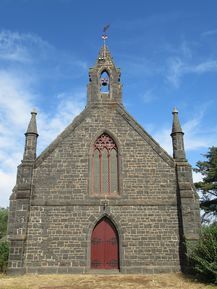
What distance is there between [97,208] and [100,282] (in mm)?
4024

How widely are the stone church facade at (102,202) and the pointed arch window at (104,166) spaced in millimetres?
54

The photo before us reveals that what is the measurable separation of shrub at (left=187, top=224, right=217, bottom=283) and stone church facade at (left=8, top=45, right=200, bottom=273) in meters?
1.32

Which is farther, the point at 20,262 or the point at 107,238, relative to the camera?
the point at 107,238

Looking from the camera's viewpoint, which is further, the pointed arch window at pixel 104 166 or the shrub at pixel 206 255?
the pointed arch window at pixel 104 166

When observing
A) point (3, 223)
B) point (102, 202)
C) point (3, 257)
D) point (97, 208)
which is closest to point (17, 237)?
point (3, 257)

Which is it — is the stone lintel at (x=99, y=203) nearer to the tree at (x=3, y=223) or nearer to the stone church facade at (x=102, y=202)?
the stone church facade at (x=102, y=202)

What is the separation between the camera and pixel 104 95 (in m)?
18.9

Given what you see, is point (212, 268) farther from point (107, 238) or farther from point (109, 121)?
point (109, 121)

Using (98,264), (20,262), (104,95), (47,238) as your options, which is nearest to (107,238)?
(98,264)

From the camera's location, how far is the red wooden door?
1490 centimetres

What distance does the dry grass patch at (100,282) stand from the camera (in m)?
11.4

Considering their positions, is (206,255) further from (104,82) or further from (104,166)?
(104,82)

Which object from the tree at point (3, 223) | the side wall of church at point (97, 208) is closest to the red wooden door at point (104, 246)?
the side wall of church at point (97, 208)

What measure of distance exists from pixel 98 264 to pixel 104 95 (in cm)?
1000
